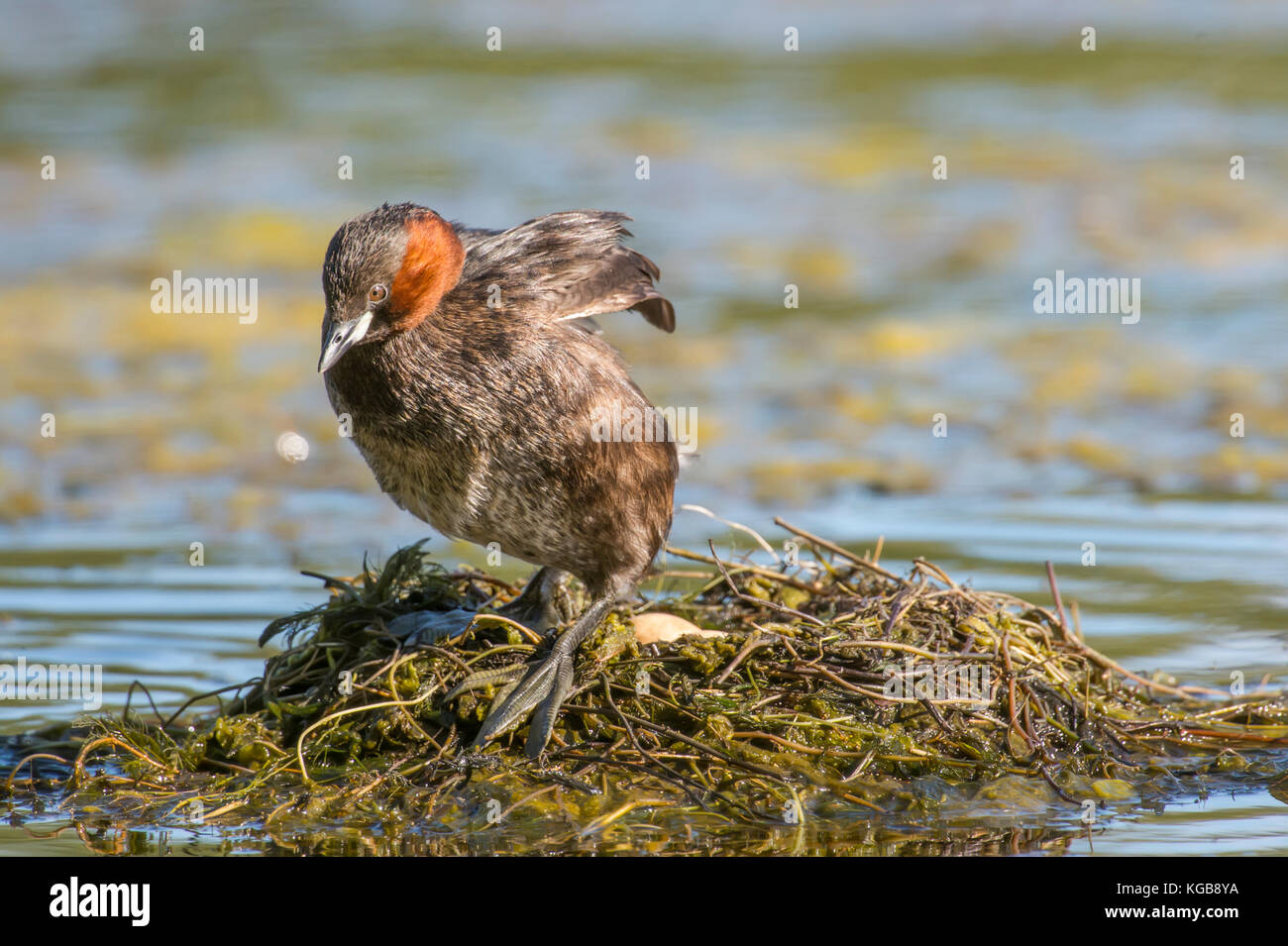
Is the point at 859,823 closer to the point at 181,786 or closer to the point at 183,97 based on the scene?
the point at 181,786

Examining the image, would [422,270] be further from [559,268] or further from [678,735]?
[678,735]

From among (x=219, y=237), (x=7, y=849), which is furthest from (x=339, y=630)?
(x=219, y=237)

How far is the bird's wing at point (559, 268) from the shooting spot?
635 centimetres

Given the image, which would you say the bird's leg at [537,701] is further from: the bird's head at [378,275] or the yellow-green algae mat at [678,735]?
the bird's head at [378,275]

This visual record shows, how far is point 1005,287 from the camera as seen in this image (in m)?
14.0

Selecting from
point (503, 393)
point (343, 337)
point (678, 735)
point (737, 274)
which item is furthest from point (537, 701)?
point (737, 274)

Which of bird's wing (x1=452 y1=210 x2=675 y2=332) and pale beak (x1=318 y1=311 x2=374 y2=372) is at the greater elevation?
bird's wing (x1=452 y1=210 x2=675 y2=332)

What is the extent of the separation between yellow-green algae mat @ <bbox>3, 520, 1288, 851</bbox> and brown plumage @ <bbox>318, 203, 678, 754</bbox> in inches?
9.1

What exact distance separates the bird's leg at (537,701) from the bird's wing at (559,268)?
127cm

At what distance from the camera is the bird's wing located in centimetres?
635

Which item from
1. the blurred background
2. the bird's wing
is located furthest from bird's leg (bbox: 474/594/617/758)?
the blurred background

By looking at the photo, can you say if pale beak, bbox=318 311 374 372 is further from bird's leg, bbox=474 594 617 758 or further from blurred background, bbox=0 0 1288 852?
blurred background, bbox=0 0 1288 852

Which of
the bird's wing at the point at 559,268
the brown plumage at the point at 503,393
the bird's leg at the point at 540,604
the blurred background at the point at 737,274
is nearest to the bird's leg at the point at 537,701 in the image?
the brown plumage at the point at 503,393
